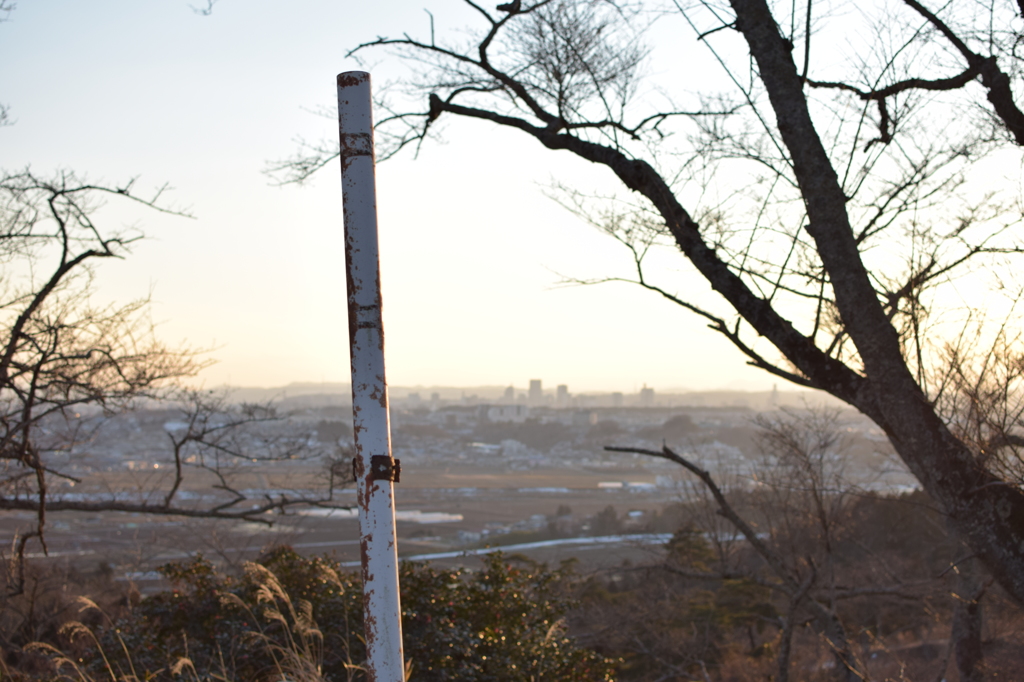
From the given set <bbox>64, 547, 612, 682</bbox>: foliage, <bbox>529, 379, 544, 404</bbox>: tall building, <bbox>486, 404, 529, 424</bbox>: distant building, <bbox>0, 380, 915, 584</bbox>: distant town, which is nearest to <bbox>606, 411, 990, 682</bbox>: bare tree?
<bbox>0, 380, 915, 584</bbox>: distant town

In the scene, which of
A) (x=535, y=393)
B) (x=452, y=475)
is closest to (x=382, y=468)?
(x=452, y=475)

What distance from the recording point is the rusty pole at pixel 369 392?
5.91ft

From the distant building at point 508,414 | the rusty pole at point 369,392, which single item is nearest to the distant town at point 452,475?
the distant building at point 508,414

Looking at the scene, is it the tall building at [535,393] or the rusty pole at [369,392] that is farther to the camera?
the tall building at [535,393]

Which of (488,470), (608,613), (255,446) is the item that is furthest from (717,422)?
(255,446)

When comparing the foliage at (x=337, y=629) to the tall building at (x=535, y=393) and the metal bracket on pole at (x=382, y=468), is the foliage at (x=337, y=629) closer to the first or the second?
the metal bracket on pole at (x=382, y=468)

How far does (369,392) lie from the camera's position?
1.82m

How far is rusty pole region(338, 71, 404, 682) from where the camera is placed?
180 cm

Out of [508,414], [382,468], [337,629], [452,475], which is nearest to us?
[382,468]

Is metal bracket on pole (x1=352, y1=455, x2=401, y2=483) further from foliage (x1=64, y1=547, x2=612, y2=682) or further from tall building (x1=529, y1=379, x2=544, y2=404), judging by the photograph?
tall building (x1=529, y1=379, x2=544, y2=404)

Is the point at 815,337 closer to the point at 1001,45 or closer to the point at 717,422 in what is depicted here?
the point at 1001,45

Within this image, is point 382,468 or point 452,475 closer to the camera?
point 382,468

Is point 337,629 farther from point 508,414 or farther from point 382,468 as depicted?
point 508,414

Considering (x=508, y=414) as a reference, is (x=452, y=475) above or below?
below
